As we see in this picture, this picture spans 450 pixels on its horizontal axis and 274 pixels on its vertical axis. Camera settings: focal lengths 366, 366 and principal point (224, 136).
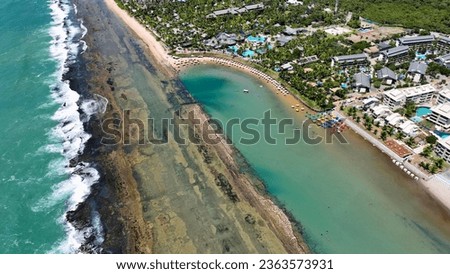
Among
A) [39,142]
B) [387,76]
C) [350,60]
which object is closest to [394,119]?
[387,76]

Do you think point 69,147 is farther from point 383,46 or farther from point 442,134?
point 383,46

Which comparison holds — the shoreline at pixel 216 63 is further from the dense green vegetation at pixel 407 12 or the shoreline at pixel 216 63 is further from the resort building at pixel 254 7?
the dense green vegetation at pixel 407 12

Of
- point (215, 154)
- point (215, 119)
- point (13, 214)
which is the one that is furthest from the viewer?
point (215, 119)

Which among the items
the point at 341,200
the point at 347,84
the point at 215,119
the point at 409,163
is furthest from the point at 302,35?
the point at 341,200

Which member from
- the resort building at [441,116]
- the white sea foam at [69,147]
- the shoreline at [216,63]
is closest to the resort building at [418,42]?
the resort building at [441,116]

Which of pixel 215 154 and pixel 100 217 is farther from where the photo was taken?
pixel 215 154

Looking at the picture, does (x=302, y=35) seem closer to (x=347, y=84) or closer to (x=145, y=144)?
(x=347, y=84)

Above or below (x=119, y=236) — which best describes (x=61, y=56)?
above

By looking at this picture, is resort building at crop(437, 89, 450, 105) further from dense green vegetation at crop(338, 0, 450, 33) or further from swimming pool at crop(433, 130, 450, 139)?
dense green vegetation at crop(338, 0, 450, 33)
